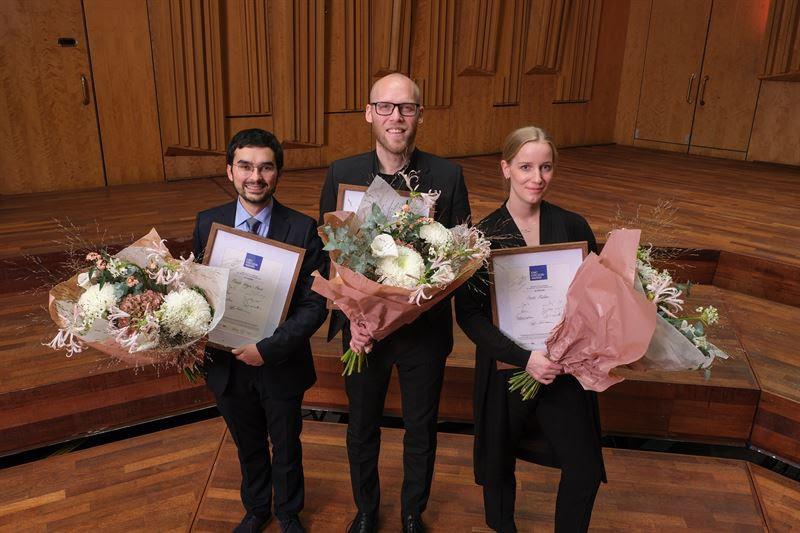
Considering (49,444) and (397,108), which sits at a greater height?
(397,108)

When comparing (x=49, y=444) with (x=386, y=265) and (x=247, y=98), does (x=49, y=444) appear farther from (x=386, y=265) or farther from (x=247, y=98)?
(x=247, y=98)

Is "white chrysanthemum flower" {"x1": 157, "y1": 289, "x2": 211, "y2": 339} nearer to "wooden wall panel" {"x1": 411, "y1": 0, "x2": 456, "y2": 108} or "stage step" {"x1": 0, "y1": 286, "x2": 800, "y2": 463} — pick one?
"stage step" {"x1": 0, "y1": 286, "x2": 800, "y2": 463}

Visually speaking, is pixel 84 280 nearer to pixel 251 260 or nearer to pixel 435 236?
pixel 251 260

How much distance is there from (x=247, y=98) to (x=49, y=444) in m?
3.22

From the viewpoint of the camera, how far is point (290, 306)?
164 centimetres

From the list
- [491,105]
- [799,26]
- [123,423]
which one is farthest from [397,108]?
[799,26]

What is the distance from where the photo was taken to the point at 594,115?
700cm

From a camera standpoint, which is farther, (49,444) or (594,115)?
(594,115)

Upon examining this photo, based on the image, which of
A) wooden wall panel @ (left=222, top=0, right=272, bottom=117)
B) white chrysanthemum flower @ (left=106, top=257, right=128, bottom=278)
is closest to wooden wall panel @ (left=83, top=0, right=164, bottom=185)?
wooden wall panel @ (left=222, top=0, right=272, bottom=117)

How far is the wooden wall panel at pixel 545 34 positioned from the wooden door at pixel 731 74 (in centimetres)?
158

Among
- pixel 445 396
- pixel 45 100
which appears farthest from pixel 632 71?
pixel 45 100

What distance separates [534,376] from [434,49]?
182 inches

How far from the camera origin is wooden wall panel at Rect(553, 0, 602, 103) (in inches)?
250

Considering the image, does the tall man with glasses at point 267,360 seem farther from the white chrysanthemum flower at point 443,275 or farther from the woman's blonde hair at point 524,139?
Result: the woman's blonde hair at point 524,139
